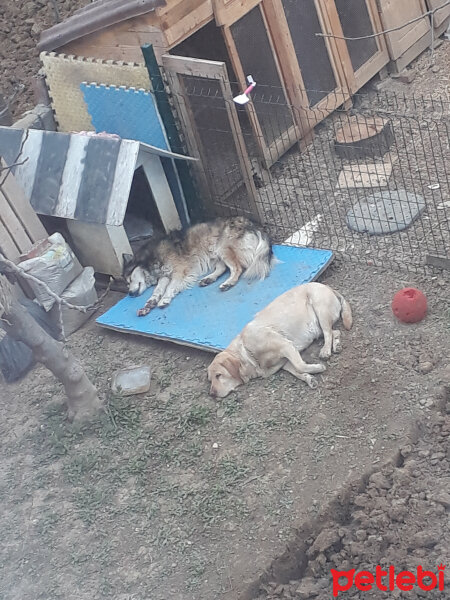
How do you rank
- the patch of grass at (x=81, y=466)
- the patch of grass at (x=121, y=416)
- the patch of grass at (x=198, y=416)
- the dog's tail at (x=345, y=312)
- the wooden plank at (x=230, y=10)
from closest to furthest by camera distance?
the patch of grass at (x=81, y=466) < the patch of grass at (x=198, y=416) < the patch of grass at (x=121, y=416) < the dog's tail at (x=345, y=312) < the wooden plank at (x=230, y=10)

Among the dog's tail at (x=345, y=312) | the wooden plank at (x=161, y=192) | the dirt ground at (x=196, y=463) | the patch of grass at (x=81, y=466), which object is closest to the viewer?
the dirt ground at (x=196, y=463)

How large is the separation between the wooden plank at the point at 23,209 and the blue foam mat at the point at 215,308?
3.32 ft

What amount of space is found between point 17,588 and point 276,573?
170 cm

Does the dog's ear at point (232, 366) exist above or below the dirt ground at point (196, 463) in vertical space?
above

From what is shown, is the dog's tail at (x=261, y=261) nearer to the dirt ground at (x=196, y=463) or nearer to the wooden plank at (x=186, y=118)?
the dirt ground at (x=196, y=463)

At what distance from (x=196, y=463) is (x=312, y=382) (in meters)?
1.10

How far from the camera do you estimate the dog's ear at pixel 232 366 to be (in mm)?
6598

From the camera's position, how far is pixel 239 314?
24.4ft

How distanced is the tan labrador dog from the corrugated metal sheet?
307 centimetres

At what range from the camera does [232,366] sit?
260 inches

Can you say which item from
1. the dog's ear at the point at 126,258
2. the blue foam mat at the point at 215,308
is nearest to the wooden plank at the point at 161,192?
the dog's ear at the point at 126,258

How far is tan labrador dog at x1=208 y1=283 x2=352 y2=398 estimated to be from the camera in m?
6.59

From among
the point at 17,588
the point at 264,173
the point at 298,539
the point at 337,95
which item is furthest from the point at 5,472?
the point at 337,95

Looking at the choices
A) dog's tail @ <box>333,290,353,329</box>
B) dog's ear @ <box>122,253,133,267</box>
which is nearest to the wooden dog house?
dog's ear @ <box>122,253,133,267</box>
